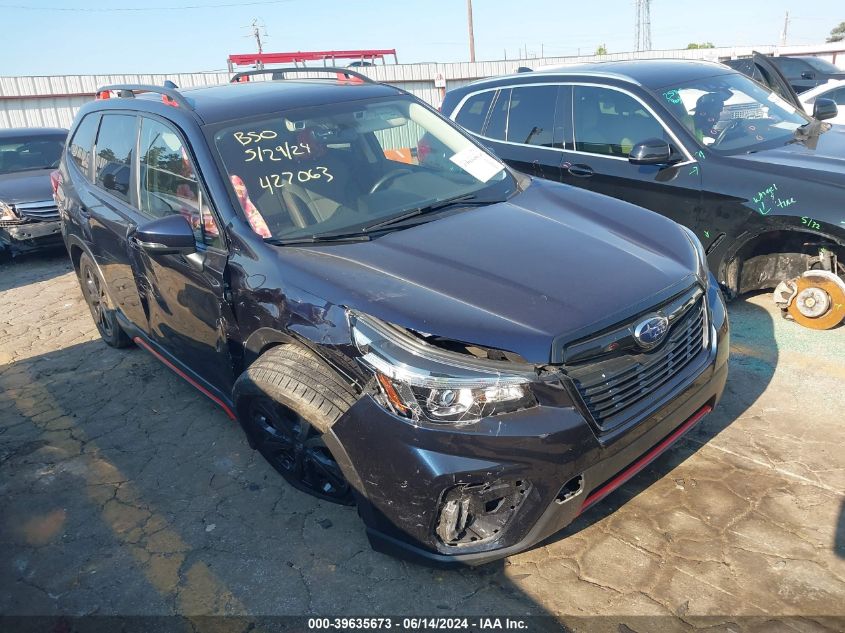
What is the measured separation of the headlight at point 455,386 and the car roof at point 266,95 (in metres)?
1.80

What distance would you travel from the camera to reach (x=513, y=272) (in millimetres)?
2562

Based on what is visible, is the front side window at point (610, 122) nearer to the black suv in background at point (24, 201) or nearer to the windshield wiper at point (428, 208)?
the windshield wiper at point (428, 208)

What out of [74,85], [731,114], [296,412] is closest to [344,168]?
[296,412]

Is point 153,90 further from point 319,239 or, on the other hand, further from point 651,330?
point 651,330

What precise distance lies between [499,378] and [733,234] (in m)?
2.90

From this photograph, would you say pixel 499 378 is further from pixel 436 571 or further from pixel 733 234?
pixel 733 234

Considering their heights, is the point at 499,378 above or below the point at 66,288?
above

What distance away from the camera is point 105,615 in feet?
8.53

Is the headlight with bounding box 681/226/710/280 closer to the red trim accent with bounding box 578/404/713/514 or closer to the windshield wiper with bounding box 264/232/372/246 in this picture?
the red trim accent with bounding box 578/404/713/514

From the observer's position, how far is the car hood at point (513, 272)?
7.50ft

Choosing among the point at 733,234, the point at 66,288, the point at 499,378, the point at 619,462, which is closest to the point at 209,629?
the point at 499,378

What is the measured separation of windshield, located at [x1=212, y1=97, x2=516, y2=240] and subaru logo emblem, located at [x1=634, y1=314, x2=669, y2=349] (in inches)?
49.1

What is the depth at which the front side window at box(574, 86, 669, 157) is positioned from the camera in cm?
482

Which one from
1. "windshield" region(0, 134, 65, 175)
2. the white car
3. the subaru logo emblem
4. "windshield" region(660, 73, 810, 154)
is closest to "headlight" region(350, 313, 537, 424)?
the subaru logo emblem
